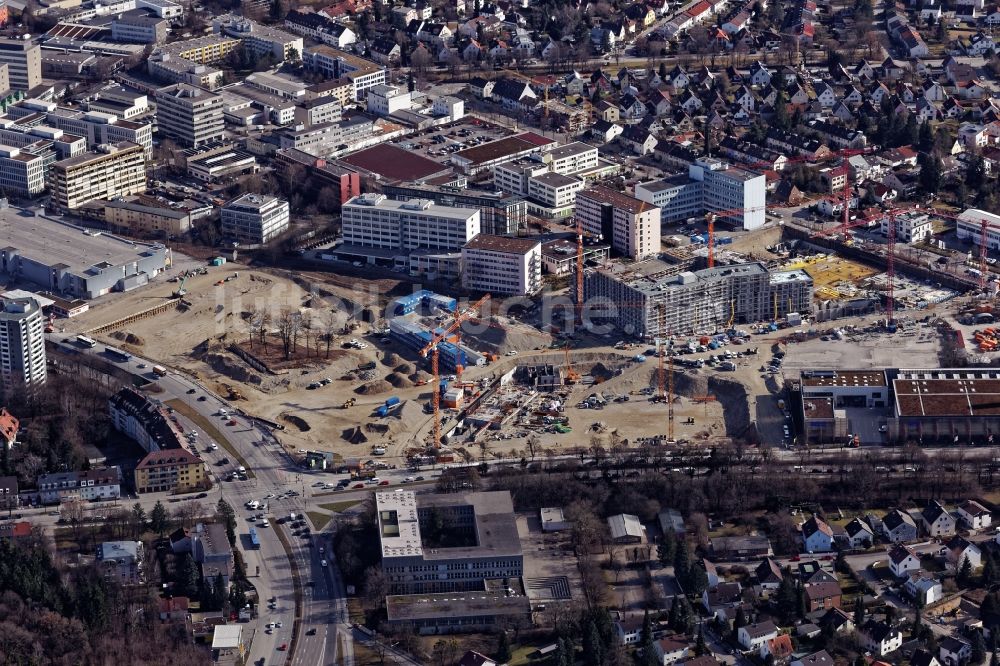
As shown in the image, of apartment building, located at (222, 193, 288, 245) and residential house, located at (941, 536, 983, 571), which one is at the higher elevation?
apartment building, located at (222, 193, 288, 245)

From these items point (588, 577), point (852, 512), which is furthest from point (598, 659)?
point (852, 512)

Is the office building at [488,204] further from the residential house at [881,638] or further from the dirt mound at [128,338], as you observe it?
the residential house at [881,638]

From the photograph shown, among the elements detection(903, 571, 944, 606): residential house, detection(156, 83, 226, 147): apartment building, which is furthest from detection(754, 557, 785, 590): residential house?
detection(156, 83, 226, 147): apartment building

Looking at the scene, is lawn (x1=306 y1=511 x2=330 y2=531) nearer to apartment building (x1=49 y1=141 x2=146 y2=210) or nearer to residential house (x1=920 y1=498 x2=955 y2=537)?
residential house (x1=920 y1=498 x2=955 y2=537)

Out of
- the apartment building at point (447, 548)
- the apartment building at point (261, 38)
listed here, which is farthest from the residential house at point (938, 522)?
the apartment building at point (261, 38)

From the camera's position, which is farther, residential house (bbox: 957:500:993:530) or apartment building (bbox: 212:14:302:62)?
apartment building (bbox: 212:14:302:62)

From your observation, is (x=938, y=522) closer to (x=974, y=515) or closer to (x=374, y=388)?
(x=974, y=515)

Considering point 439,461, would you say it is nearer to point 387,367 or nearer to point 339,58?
point 387,367

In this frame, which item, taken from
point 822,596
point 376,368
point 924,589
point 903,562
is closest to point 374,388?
Result: point 376,368
